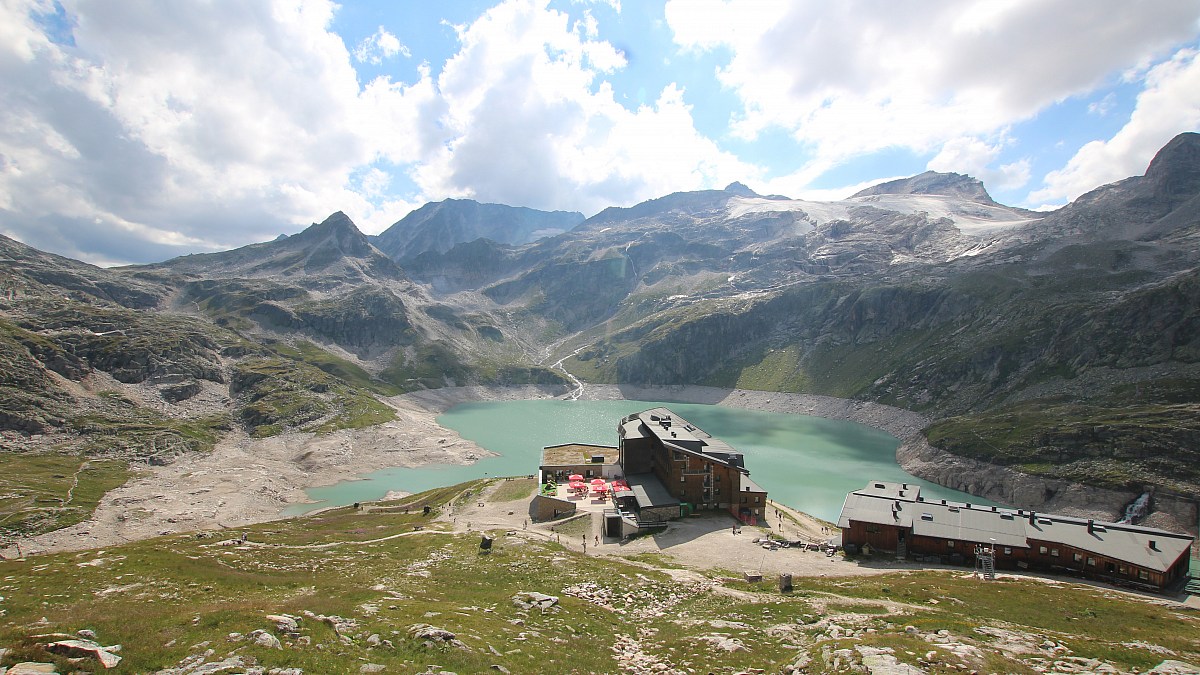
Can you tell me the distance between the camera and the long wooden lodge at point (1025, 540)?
39.1 meters

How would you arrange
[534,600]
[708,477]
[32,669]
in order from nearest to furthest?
[32,669] < [534,600] < [708,477]

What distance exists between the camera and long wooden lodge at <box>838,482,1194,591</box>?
128 feet

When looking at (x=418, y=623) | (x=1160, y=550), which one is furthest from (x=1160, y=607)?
(x=418, y=623)

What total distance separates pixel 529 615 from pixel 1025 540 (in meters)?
42.5

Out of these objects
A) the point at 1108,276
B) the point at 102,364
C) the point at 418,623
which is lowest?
the point at 418,623

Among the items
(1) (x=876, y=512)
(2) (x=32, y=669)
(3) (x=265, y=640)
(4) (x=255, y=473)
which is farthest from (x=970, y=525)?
(4) (x=255, y=473)

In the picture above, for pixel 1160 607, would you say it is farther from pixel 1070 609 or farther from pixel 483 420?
pixel 483 420

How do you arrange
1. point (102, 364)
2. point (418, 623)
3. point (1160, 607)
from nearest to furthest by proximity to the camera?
point (418, 623), point (1160, 607), point (102, 364)

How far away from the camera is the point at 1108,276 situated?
545ft

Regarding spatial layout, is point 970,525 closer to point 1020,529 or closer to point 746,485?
point 1020,529

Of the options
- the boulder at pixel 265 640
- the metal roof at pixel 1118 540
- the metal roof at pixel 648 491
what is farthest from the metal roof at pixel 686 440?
Answer: the boulder at pixel 265 640

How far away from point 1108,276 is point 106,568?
243 m

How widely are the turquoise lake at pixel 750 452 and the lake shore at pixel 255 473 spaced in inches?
209

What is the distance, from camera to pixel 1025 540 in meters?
41.8
